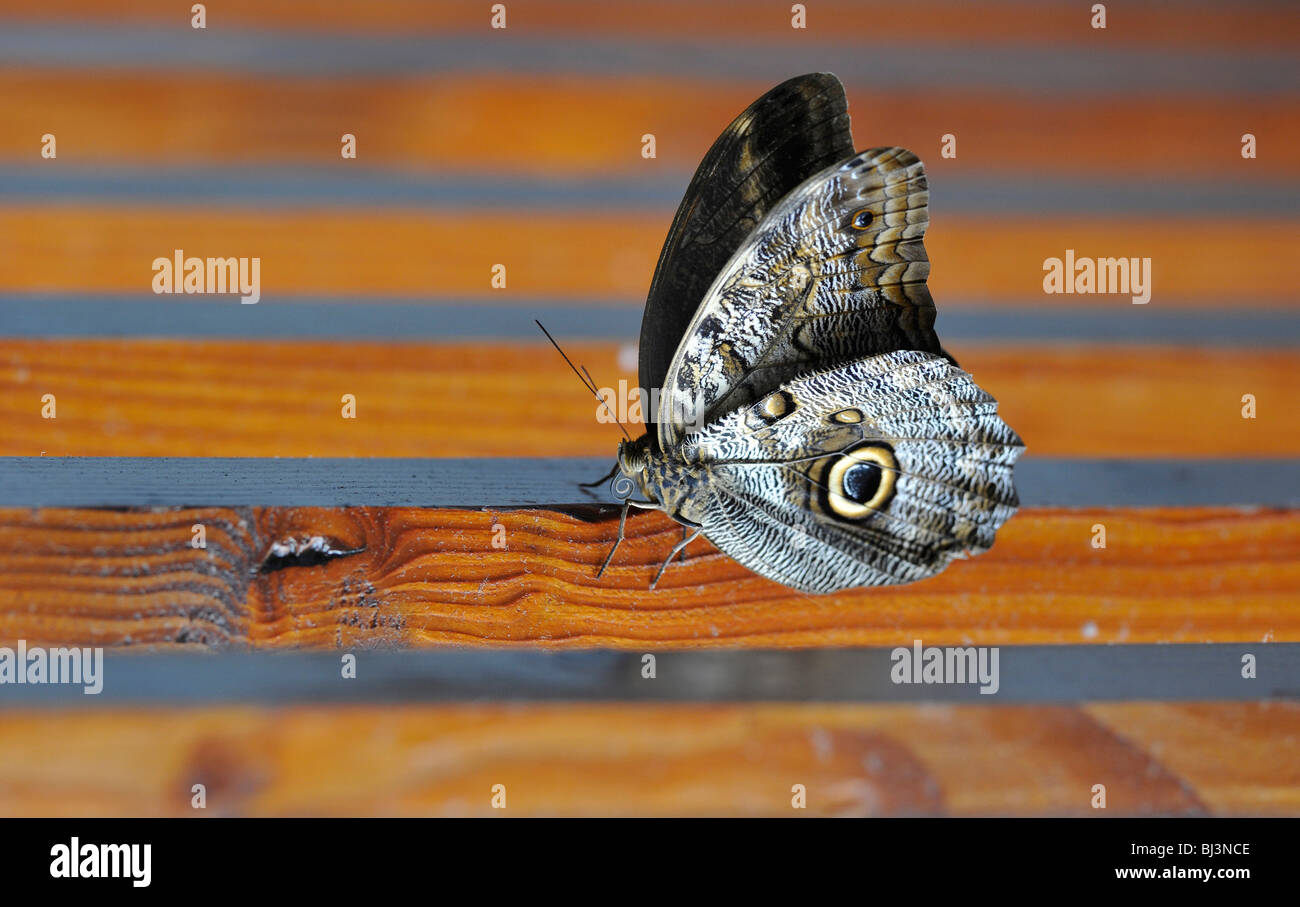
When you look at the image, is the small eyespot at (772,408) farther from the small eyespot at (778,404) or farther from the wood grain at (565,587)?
the wood grain at (565,587)

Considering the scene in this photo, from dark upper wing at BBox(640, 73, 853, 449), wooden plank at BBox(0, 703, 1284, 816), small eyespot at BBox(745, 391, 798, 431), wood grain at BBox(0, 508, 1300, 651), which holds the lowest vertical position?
wooden plank at BBox(0, 703, 1284, 816)

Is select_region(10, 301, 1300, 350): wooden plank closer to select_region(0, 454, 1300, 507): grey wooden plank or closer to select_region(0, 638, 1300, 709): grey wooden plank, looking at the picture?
select_region(0, 454, 1300, 507): grey wooden plank

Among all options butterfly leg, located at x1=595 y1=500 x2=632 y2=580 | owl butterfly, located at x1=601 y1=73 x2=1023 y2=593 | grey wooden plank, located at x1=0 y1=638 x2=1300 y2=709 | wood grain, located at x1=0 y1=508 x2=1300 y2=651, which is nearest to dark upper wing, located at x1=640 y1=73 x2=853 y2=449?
owl butterfly, located at x1=601 y1=73 x2=1023 y2=593

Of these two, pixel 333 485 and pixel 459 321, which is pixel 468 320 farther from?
pixel 333 485

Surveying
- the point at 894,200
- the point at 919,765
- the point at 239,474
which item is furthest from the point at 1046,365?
the point at 239,474

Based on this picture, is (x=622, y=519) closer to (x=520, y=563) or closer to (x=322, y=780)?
(x=520, y=563)

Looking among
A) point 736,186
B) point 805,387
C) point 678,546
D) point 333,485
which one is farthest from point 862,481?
point 333,485

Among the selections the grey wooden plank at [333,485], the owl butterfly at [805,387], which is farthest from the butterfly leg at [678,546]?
the grey wooden plank at [333,485]
